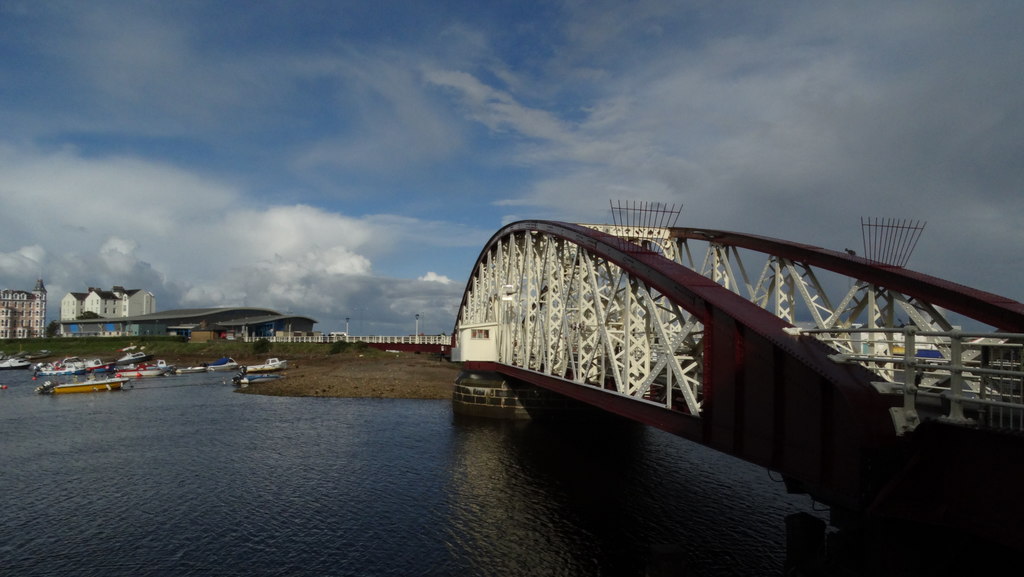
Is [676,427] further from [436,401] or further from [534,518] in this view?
[436,401]

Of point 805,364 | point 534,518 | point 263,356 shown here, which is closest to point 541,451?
point 534,518

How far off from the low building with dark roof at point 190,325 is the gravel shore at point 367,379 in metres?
47.9

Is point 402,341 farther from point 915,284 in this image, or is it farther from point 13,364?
point 915,284

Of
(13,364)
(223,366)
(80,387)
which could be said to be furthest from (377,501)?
(13,364)

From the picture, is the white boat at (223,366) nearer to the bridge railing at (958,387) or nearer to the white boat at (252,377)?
the white boat at (252,377)

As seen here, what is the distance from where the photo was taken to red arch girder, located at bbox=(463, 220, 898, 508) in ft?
33.5

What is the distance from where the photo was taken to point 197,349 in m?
117

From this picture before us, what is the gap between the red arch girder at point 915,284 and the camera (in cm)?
1359

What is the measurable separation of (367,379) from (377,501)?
47.5 m

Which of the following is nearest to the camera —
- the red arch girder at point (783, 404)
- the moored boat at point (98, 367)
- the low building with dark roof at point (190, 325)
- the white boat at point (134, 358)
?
the red arch girder at point (783, 404)

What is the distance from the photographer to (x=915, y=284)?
51.9ft

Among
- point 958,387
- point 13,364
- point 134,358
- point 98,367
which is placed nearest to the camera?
point 958,387

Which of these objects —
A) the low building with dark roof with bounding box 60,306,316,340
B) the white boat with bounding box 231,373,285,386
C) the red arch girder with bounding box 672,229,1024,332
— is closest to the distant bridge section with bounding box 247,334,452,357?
the low building with dark roof with bounding box 60,306,316,340

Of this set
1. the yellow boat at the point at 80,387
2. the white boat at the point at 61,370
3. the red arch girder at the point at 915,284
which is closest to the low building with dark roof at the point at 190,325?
the white boat at the point at 61,370
